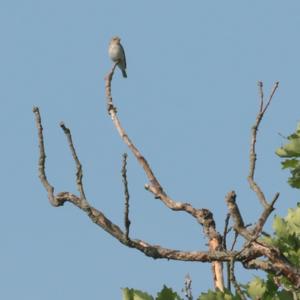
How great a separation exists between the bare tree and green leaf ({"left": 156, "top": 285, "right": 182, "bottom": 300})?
0.38 meters

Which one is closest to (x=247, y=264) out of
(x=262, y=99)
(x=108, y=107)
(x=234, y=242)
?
(x=234, y=242)

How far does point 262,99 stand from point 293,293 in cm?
175

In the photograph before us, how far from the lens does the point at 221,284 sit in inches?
352

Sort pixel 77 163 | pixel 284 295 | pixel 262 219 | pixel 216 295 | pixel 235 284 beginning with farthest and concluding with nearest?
1. pixel 77 163
2. pixel 284 295
3. pixel 216 295
4. pixel 262 219
5. pixel 235 284

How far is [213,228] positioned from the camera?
8992 mm

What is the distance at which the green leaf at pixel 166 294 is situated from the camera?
8250 millimetres

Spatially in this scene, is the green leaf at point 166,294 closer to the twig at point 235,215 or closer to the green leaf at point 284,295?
the twig at point 235,215

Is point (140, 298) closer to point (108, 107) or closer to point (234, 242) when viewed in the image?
point (234, 242)

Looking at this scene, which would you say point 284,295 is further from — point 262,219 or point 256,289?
point 262,219

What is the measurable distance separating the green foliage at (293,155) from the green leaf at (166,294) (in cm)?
273

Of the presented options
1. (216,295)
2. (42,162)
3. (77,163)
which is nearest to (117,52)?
(42,162)

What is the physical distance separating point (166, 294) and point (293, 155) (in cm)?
283

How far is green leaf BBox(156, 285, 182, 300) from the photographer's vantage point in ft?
27.1

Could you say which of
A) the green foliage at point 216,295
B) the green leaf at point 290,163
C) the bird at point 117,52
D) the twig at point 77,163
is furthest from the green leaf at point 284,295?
the bird at point 117,52
